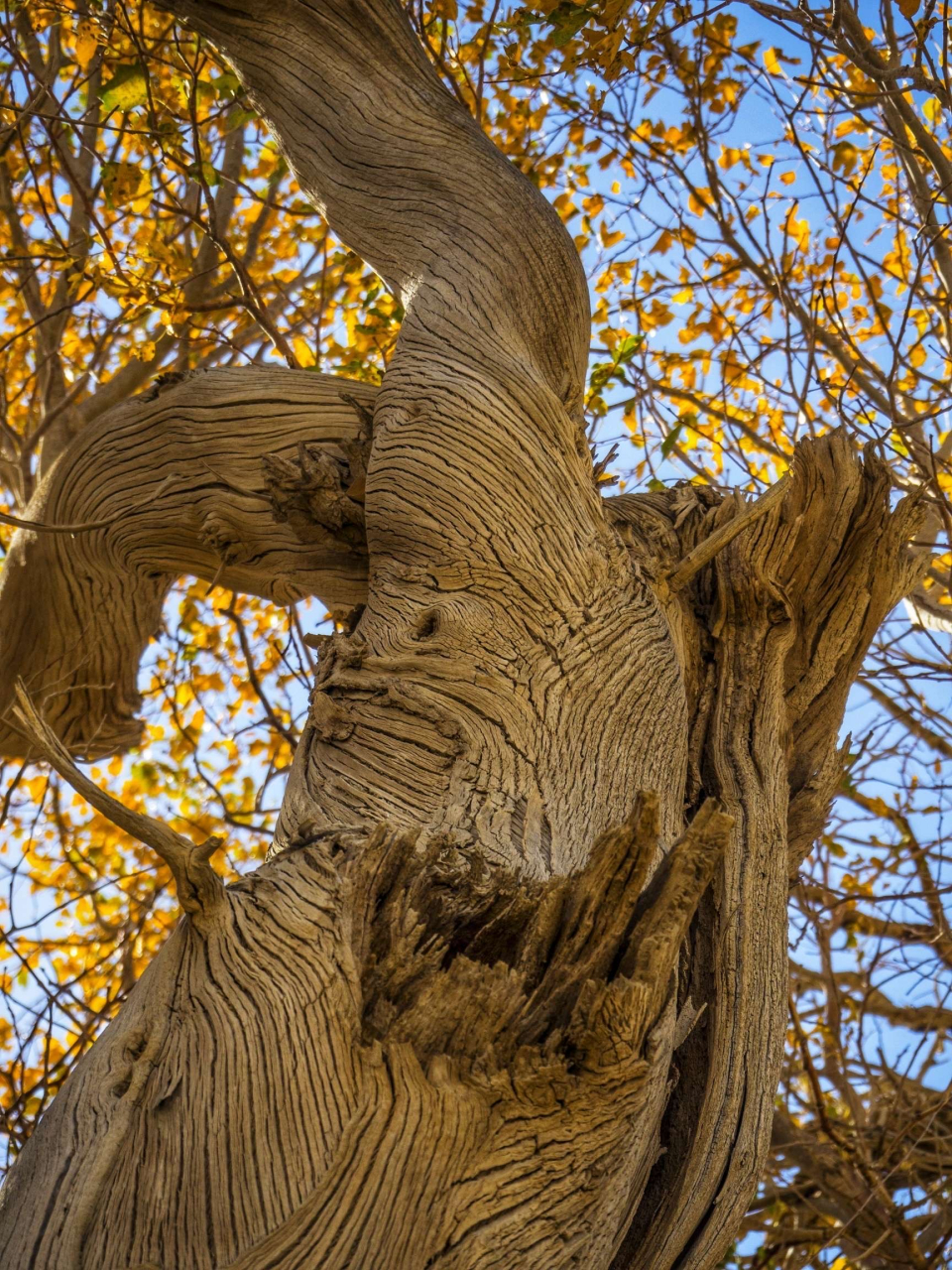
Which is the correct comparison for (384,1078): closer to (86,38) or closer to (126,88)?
(126,88)

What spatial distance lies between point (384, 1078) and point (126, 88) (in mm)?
3547

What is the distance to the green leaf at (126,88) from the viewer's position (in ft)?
12.5

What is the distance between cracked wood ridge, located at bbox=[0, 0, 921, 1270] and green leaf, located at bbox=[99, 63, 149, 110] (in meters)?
0.44

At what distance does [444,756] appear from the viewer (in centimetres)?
209

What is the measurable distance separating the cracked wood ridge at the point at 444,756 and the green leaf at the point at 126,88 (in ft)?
1.44

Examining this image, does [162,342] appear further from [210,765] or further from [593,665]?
[593,665]

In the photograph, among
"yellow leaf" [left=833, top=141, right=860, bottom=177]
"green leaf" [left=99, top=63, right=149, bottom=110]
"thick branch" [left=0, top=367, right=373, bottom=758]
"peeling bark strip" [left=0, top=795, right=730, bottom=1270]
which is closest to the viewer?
"peeling bark strip" [left=0, top=795, right=730, bottom=1270]

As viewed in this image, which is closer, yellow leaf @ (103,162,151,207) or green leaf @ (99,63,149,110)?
green leaf @ (99,63,149,110)

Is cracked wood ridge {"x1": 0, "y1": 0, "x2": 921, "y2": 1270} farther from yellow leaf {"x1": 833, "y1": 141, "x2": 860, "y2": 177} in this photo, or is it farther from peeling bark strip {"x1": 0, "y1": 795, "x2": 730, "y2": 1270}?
yellow leaf {"x1": 833, "y1": 141, "x2": 860, "y2": 177}

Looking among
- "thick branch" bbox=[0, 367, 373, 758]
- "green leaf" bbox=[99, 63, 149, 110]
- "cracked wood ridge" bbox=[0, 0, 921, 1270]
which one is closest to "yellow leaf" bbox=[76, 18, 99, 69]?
"green leaf" bbox=[99, 63, 149, 110]

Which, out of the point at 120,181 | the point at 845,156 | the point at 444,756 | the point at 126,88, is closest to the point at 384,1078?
the point at 444,756

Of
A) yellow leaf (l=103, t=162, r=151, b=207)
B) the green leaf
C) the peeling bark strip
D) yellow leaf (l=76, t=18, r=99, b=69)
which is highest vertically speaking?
yellow leaf (l=76, t=18, r=99, b=69)

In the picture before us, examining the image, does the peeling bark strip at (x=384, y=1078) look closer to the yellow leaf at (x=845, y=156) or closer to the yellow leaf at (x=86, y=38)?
the yellow leaf at (x=86, y=38)

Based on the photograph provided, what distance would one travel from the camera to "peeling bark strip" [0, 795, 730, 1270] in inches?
56.4
